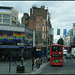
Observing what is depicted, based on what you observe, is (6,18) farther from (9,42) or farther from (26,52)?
(9,42)

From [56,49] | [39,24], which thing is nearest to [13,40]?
[56,49]

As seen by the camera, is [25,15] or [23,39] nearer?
[23,39]

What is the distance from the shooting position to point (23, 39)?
4712 centimetres

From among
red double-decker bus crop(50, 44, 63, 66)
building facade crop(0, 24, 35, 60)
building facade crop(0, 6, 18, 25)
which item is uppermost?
building facade crop(0, 6, 18, 25)

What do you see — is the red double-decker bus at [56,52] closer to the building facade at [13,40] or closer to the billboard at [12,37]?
the building facade at [13,40]

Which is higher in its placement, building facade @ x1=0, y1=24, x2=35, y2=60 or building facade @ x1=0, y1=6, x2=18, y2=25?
building facade @ x1=0, y1=6, x2=18, y2=25

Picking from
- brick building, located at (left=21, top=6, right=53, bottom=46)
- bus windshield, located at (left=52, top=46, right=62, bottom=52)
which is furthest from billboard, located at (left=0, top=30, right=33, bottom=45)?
brick building, located at (left=21, top=6, right=53, bottom=46)

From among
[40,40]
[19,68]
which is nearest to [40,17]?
[40,40]

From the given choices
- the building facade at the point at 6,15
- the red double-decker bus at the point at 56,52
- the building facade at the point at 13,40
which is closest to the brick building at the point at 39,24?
the building facade at the point at 6,15

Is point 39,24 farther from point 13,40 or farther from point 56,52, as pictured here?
point 56,52

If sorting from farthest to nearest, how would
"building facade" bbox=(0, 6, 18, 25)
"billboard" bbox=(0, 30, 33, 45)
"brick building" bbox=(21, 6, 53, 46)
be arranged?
"building facade" bbox=(0, 6, 18, 25) → "brick building" bbox=(21, 6, 53, 46) → "billboard" bbox=(0, 30, 33, 45)

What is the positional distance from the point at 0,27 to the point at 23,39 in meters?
7.37

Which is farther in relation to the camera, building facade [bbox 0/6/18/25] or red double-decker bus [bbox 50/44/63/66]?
building facade [bbox 0/6/18/25]

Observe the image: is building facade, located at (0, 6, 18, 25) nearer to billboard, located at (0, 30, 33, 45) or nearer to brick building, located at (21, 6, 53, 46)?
brick building, located at (21, 6, 53, 46)
